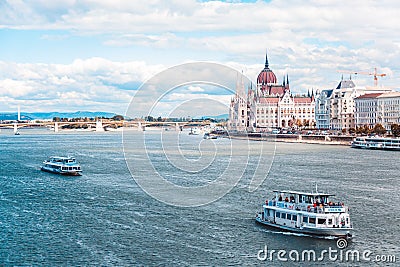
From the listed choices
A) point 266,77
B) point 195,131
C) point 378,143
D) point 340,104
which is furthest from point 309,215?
point 266,77

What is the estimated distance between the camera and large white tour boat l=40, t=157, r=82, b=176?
138ft

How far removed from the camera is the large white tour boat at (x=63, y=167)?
42188 millimetres

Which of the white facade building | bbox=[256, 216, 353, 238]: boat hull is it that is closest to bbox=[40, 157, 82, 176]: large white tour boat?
bbox=[256, 216, 353, 238]: boat hull

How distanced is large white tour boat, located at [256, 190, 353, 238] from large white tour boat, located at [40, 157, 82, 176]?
20.4m

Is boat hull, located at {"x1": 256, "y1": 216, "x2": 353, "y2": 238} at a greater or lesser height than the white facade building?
lesser

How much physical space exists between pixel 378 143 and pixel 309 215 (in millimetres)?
53005

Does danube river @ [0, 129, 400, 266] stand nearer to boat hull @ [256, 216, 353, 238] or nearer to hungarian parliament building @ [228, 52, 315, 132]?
boat hull @ [256, 216, 353, 238]

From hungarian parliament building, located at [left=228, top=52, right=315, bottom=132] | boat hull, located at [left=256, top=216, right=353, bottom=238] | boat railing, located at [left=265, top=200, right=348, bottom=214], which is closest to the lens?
boat hull, located at [left=256, top=216, right=353, bottom=238]

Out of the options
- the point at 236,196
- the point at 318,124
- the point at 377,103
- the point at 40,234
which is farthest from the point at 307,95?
the point at 40,234

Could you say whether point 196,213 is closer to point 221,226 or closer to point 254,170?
point 221,226

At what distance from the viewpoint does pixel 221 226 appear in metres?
23.9

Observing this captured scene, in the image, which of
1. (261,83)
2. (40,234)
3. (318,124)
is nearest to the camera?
(40,234)

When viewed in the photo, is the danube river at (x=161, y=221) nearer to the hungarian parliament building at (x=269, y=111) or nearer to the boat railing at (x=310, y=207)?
the boat railing at (x=310, y=207)

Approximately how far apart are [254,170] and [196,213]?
789 inches
